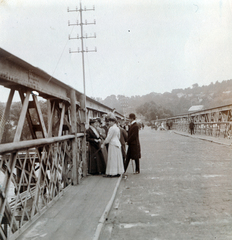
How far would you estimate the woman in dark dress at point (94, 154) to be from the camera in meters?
8.42

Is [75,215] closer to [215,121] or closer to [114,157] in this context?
[114,157]

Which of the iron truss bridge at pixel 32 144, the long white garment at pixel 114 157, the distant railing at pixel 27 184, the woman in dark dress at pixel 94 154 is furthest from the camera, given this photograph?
the woman in dark dress at pixel 94 154

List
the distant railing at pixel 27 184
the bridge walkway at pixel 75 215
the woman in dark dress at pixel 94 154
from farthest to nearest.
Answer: the woman in dark dress at pixel 94 154
the bridge walkway at pixel 75 215
the distant railing at pixel 27 184

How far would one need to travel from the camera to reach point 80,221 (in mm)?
4391

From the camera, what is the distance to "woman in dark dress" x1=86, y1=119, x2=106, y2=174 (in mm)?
8422

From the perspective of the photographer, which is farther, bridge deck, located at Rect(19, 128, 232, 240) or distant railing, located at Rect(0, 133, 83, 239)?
bridge deck, located at Rect(19, 128, 232, 240)

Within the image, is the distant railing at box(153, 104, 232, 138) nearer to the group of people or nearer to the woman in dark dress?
the group of people

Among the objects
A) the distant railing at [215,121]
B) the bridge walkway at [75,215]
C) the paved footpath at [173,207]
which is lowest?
the paved footpath at [173,207]

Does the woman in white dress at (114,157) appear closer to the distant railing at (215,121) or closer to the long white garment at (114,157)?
the long white garment at (114,157)

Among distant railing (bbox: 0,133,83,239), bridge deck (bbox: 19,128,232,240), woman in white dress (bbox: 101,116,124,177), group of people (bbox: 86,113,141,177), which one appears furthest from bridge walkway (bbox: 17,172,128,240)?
group of people (bbox: 86,113,141,177)

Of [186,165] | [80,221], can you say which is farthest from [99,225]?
[186,165]

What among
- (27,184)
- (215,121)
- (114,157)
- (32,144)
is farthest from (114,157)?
(215,121)

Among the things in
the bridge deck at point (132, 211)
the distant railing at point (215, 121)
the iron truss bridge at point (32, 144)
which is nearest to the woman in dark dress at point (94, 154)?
the iron truss bridge at point (32, 144)

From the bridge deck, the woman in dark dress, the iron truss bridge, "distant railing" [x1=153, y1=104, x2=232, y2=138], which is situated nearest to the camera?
the iron truss bridge
